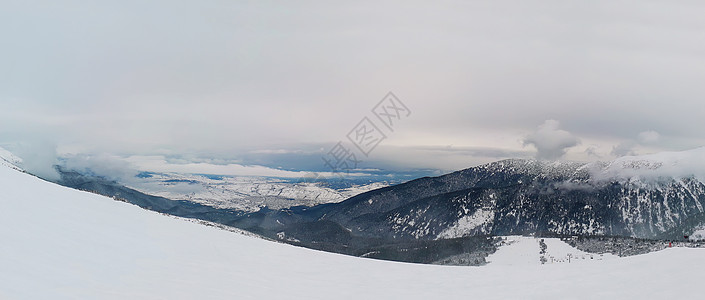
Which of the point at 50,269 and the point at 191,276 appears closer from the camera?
the point at 50,269

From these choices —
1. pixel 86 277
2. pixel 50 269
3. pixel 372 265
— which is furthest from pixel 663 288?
pixel 50 269

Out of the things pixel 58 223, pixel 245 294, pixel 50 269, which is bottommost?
pixel 245 294

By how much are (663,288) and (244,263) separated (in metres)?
15.1

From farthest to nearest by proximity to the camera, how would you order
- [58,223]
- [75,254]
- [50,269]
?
[58,223], [75,254], [50,269]

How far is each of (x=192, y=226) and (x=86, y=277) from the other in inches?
416

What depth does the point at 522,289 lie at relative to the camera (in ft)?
46.0

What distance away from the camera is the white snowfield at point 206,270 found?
11183 mm

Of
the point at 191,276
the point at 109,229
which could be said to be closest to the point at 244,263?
the point at 191,276

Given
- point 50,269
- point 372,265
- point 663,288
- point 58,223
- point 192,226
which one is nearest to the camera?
point 50,269

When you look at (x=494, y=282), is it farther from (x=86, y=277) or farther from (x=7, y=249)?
(x=7, y=249)

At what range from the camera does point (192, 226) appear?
71.5ft

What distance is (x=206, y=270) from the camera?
14797mm

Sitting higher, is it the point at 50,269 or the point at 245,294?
the point at 50,269

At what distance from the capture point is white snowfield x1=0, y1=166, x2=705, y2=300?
36.7 ft
